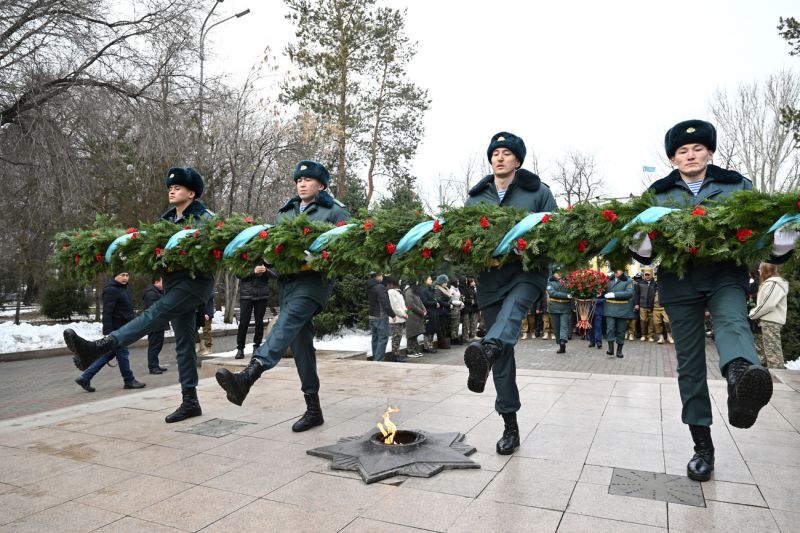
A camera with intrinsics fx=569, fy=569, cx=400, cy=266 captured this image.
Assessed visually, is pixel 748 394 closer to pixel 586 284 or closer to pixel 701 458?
pixel 701 458

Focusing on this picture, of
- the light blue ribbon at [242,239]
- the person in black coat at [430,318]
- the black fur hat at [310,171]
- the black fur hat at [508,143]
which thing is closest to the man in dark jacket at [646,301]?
the person in black coat at [430,318]

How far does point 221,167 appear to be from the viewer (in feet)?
64.4

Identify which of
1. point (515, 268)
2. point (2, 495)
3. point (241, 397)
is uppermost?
point (515, 268)

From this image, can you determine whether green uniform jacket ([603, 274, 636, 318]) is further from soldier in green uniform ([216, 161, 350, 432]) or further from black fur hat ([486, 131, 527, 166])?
soldier in green uniform ([216, 161, 350, 432])

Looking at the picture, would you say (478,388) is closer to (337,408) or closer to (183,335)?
(337,408)

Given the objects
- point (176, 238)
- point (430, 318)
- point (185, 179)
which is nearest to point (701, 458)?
point (176, 238)

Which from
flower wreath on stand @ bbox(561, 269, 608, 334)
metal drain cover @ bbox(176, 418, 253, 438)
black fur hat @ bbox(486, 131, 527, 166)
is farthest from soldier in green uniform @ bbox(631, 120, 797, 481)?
flower wreath on stand @ bbox(561, 269, 608, 334)

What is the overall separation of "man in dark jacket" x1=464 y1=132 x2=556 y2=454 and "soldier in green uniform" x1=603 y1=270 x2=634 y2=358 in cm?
820

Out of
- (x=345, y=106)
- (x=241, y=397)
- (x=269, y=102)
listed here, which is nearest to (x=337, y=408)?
(x=241, y=397)

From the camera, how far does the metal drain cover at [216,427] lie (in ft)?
15.6

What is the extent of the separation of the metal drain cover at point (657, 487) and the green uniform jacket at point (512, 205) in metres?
1.31

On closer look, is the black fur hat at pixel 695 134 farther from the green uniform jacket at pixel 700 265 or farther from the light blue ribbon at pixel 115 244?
the light blue ribbon at pixel 115 244

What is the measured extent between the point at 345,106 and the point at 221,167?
6332 millimetres

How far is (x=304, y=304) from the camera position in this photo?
459 cm
